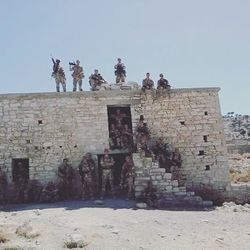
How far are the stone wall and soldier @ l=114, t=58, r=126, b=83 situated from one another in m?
1.79

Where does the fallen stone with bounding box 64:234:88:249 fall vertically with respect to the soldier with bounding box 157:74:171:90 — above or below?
below

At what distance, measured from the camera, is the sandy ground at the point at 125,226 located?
1005cm

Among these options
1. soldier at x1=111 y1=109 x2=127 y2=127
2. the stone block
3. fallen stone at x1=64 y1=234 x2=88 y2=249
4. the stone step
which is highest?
Result: soldier at x1=111 y1=109 x2=127 y2=127

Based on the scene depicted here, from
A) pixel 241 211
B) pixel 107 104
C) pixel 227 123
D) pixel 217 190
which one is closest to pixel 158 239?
pixel 241 211

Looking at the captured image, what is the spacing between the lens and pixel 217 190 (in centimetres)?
1727

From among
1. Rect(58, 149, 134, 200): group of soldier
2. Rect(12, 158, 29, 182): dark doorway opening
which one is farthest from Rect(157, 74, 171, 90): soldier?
Rect(12, 158, 29, 182): dark doorway opening

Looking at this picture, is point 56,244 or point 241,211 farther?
point 241,211

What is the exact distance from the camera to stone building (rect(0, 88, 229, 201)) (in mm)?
17375

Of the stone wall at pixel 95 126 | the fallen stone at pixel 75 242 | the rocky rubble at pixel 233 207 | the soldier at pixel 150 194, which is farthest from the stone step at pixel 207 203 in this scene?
the fallen stone at pixel 75 242

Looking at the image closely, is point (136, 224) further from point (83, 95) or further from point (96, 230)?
point (83, 95)

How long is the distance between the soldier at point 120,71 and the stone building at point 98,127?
5.80 feet

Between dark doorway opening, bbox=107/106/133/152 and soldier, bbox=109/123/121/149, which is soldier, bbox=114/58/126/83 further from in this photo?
soldier, bbox=109/123/121/149

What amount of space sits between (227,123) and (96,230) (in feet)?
170

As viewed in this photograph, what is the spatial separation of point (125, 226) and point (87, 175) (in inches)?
201
